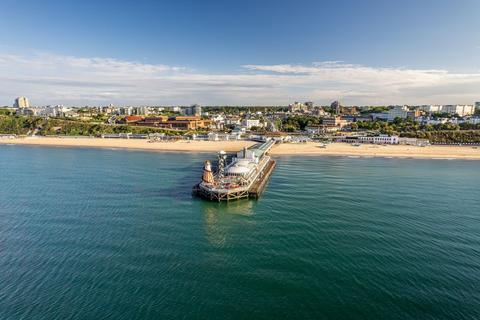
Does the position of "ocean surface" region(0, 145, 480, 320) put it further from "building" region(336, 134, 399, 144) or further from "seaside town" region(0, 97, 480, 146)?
"seaside town" region(0, 97, 480, 146)

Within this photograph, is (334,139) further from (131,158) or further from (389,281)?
(389,281)

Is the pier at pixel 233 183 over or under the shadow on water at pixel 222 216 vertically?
over

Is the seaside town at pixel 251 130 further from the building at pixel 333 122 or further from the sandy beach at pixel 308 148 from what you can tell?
the sandy beach at pixel 308 148

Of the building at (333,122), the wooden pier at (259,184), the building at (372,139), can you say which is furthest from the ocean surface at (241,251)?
the building at (333,122)

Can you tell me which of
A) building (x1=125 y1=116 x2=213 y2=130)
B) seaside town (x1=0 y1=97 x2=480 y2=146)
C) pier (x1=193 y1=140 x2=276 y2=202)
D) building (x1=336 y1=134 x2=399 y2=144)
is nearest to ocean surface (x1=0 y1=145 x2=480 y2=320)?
pier (x1=193 y1=140 x2=276 y2=202)

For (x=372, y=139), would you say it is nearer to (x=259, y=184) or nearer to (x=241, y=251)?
(x=259, y=184)

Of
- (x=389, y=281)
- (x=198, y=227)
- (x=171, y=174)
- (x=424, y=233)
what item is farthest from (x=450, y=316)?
(x=171, y=174)

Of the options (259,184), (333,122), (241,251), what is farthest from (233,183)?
(333,122)
